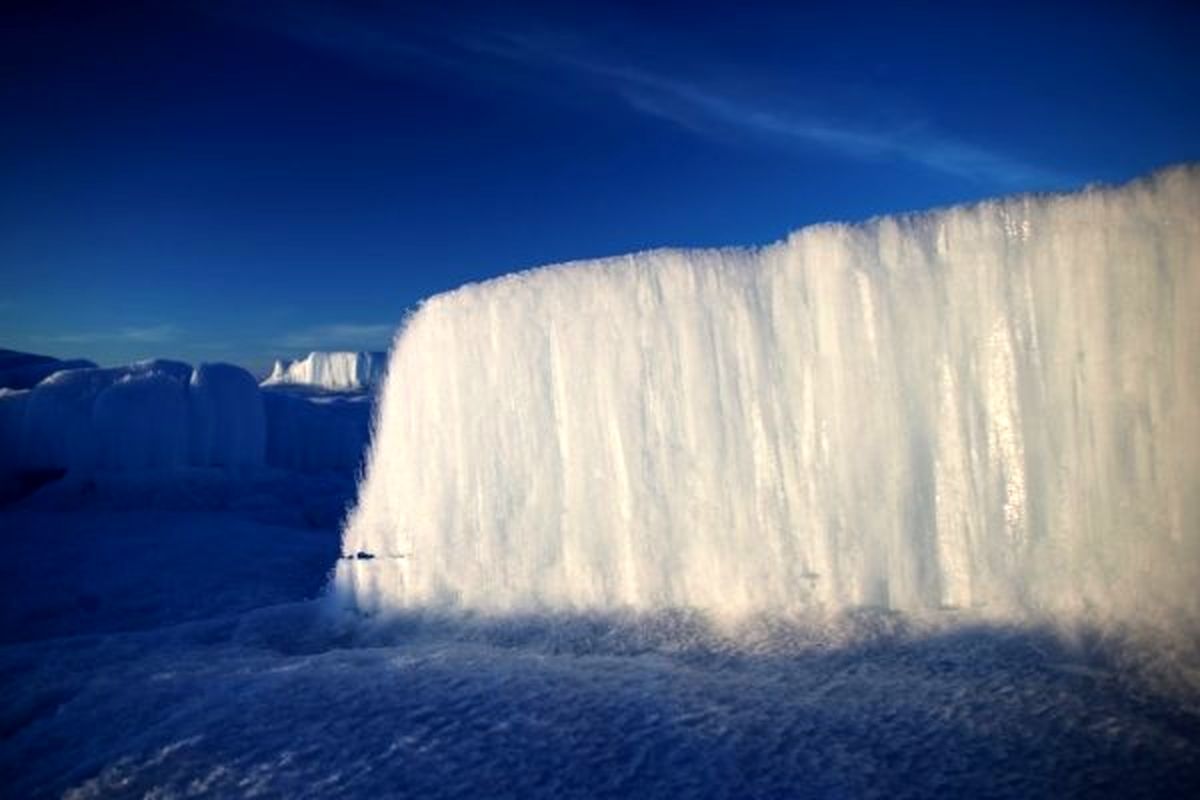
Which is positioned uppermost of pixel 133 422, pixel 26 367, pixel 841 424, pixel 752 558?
pixel 26 367

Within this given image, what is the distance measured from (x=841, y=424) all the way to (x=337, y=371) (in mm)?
47149

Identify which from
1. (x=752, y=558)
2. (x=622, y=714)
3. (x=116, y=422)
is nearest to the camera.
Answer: (x=622, y=714)

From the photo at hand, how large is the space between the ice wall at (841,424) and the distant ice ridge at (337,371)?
40.8 meters

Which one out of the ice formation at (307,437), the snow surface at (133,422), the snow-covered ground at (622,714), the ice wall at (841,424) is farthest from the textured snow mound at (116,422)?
the ice wall at (841,424)

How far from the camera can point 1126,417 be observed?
449 cm

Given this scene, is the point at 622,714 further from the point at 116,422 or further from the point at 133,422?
the point at 116,422

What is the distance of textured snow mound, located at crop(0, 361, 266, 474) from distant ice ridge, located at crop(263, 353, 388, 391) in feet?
85.9

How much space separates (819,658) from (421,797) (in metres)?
2.47

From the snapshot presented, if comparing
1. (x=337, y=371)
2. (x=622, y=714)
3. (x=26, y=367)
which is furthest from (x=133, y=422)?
(x=337, y=371)

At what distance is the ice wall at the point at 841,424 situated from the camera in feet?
14.5

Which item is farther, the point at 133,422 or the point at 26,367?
the point at 26,367

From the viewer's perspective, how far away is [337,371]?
4878 centimetres

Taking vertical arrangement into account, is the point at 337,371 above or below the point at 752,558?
above

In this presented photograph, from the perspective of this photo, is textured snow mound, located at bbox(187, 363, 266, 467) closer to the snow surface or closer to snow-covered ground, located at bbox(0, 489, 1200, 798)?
Answer: the snow surface
